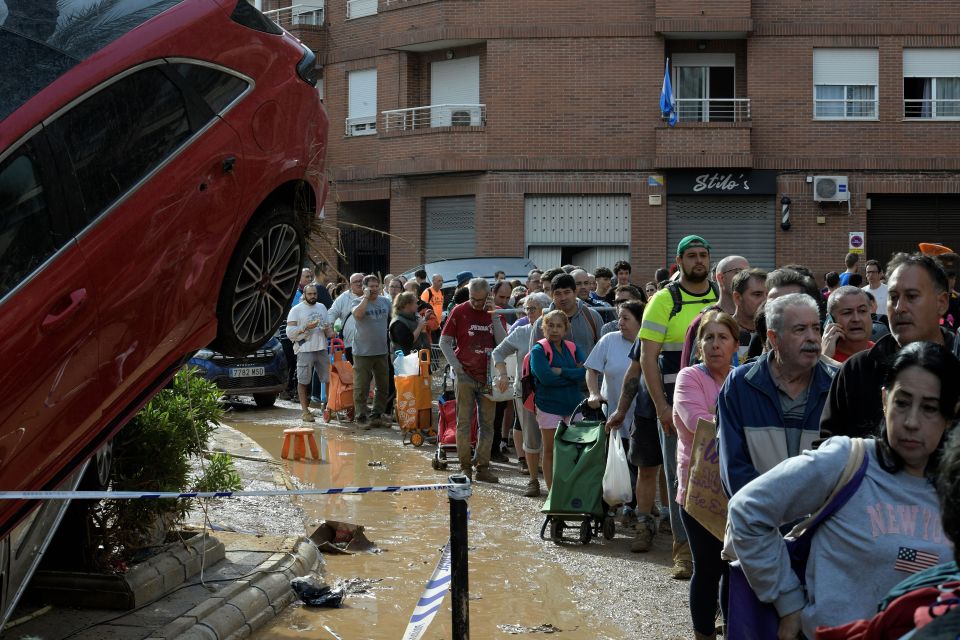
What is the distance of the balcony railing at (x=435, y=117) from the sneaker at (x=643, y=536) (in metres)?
20.7

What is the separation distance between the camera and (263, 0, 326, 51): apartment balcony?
31656mm

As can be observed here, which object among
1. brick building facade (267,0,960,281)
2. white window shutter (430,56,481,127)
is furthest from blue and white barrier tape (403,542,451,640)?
white window shutter (430,56,481,127)

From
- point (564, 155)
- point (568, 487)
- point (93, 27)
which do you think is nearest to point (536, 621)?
point (568, 487)

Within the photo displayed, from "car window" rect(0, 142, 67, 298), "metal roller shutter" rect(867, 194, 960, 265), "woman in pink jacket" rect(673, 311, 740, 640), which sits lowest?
"woman in pink jacket" rect(673, 311, 740, 640)

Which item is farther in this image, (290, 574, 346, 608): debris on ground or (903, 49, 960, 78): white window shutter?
(903, 49, 960, 78): white window shutter

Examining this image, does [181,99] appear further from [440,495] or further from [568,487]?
[440,495]

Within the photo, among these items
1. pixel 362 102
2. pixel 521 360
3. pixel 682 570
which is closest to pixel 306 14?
pixel 362 102

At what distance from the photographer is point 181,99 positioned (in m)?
5.67

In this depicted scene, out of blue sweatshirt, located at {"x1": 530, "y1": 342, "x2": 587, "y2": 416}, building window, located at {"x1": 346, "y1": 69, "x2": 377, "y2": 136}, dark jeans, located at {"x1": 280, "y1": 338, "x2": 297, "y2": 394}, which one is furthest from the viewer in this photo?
building window, located at {"x1": 346, "y1": 69, "x2": 377, "y2": 136}

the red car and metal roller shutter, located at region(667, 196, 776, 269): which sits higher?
metal roller shutter, located at region(667, 196, 776, 269)

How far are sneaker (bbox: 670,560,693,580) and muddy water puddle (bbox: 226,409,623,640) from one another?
71cm

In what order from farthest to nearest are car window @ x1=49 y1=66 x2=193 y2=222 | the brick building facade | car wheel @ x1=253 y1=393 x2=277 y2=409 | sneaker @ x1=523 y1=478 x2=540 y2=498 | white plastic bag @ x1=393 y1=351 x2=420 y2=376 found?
the brick building facade → car wheel @ x1=253 y1=393 x2=277 y2=409 → white plastic bag @ x1=393 y1=351 x2=420 y2=376 → sneaker @ x1=523 y1=478 x2=540 y2=498 → car window @ x1=49 y1=66 x2=193 y2=222

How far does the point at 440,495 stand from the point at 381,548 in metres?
2.51

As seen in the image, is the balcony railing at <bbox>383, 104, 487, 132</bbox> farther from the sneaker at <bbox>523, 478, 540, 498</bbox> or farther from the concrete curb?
the concrete curb
